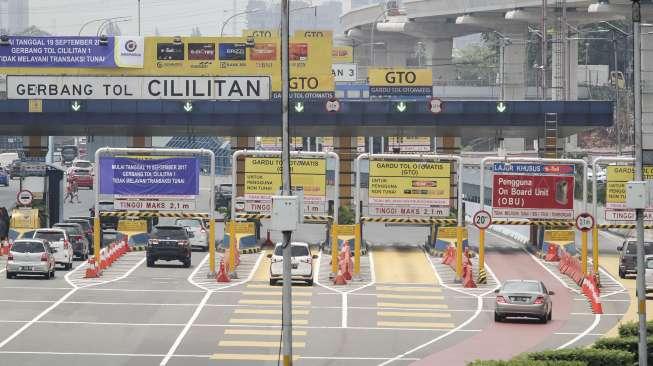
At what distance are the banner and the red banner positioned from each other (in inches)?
977

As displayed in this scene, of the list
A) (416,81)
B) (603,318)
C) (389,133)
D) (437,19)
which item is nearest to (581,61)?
(437,19)

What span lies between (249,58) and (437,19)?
72.7 metres

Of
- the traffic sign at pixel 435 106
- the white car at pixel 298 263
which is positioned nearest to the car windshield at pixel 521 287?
the white car at pixel 298 263

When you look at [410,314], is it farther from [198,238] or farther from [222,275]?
[198,238]

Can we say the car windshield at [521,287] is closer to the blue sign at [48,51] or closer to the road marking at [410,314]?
the road marking at [410,314]

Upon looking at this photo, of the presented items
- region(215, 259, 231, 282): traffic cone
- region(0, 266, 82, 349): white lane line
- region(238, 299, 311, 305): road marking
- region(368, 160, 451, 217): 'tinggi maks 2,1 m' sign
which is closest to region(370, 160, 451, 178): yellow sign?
region(368, 160, 451, 217): 'tinggi maks 2,1 m' sign

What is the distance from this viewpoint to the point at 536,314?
1710 inches

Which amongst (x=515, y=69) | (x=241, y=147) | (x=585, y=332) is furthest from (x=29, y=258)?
(x=515, y=69)

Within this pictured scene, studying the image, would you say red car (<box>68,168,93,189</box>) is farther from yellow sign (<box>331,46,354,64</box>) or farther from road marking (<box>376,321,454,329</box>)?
road marking (<box>376,321,454,329</box>)

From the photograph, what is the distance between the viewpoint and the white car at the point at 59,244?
5459cm

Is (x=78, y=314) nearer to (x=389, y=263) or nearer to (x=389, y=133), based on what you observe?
(x=389, y=263)

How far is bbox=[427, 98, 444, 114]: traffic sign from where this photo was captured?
6469 centimetres

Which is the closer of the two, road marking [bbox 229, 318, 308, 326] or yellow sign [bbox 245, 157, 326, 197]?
road marking [bbox 229, 318, 308, 326]

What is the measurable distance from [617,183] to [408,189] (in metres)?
7.87
